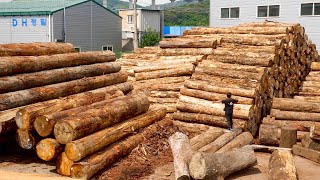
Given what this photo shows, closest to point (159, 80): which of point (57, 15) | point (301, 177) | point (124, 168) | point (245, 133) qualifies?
point (245, 133)

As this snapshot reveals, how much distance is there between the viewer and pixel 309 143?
1245 centimetres

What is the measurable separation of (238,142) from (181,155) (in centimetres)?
300

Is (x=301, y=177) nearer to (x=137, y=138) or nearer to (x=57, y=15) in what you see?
(x=137, y=138)

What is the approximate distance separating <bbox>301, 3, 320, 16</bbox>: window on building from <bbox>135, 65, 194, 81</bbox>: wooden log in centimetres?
1545

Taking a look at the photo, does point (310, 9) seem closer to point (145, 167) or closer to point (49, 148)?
point (145, 167)

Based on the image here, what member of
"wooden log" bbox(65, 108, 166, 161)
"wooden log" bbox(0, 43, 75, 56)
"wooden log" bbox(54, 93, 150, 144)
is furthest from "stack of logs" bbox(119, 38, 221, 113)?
"wooden log" bbox(0, 43, 75, 56)

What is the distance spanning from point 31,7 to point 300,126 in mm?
33732

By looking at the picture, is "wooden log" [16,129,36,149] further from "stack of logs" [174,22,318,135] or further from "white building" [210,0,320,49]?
"white building" [210,0,320,49]

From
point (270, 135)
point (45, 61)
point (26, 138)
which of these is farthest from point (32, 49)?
point (270, 135)

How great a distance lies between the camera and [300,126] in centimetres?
1417

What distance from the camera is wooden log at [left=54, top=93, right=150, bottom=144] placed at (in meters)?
10.1

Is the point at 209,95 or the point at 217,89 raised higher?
the point at 217,89

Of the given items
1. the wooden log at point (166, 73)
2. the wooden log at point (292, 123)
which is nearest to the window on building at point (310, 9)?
the wooden log at point (166, 73)

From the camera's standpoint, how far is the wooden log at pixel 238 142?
38.8 feet
